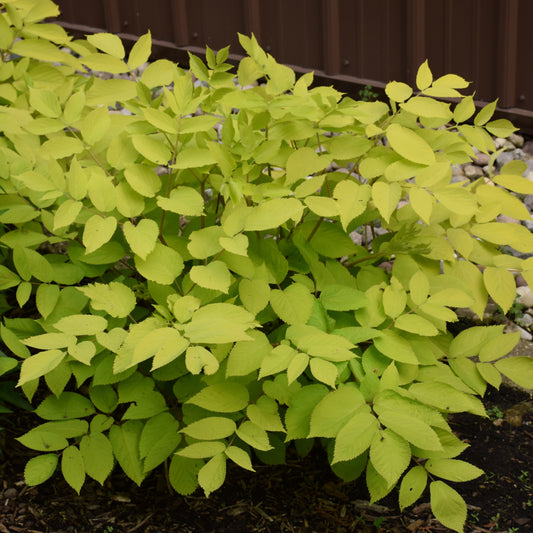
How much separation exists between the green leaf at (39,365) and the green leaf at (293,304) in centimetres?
55

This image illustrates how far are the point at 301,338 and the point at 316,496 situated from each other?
30.1 inches

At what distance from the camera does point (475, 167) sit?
462cm

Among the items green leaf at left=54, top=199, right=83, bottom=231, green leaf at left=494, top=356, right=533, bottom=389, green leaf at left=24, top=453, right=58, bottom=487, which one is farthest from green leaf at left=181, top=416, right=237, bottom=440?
green leaf at left=494, top=356, right=533, bottom=389

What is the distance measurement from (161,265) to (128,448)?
1.68ft

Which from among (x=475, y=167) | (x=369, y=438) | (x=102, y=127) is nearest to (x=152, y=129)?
(x=102, y=127)

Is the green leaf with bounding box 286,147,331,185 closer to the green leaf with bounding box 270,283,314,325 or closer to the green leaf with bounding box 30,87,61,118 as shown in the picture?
the green leaf with bounding box 270,283,314,325

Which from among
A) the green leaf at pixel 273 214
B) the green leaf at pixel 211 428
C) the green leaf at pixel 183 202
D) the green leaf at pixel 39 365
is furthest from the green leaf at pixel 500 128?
the green leaf at pixel 39 365

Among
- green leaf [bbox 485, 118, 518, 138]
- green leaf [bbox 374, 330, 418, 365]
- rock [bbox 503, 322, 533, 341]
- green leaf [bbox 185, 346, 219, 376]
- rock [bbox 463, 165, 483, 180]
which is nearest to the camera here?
green leaf [bbox 185, 346, 219, 376]

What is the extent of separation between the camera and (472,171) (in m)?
4.55

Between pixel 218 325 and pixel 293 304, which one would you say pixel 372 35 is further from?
pixel 218 325

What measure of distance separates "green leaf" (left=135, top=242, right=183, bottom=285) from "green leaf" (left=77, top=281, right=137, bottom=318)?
8cm

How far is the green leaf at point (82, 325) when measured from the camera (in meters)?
1.62

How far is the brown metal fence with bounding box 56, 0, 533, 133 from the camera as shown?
470 centimetres

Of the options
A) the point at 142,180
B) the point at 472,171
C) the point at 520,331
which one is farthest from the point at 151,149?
the point at 472,171
